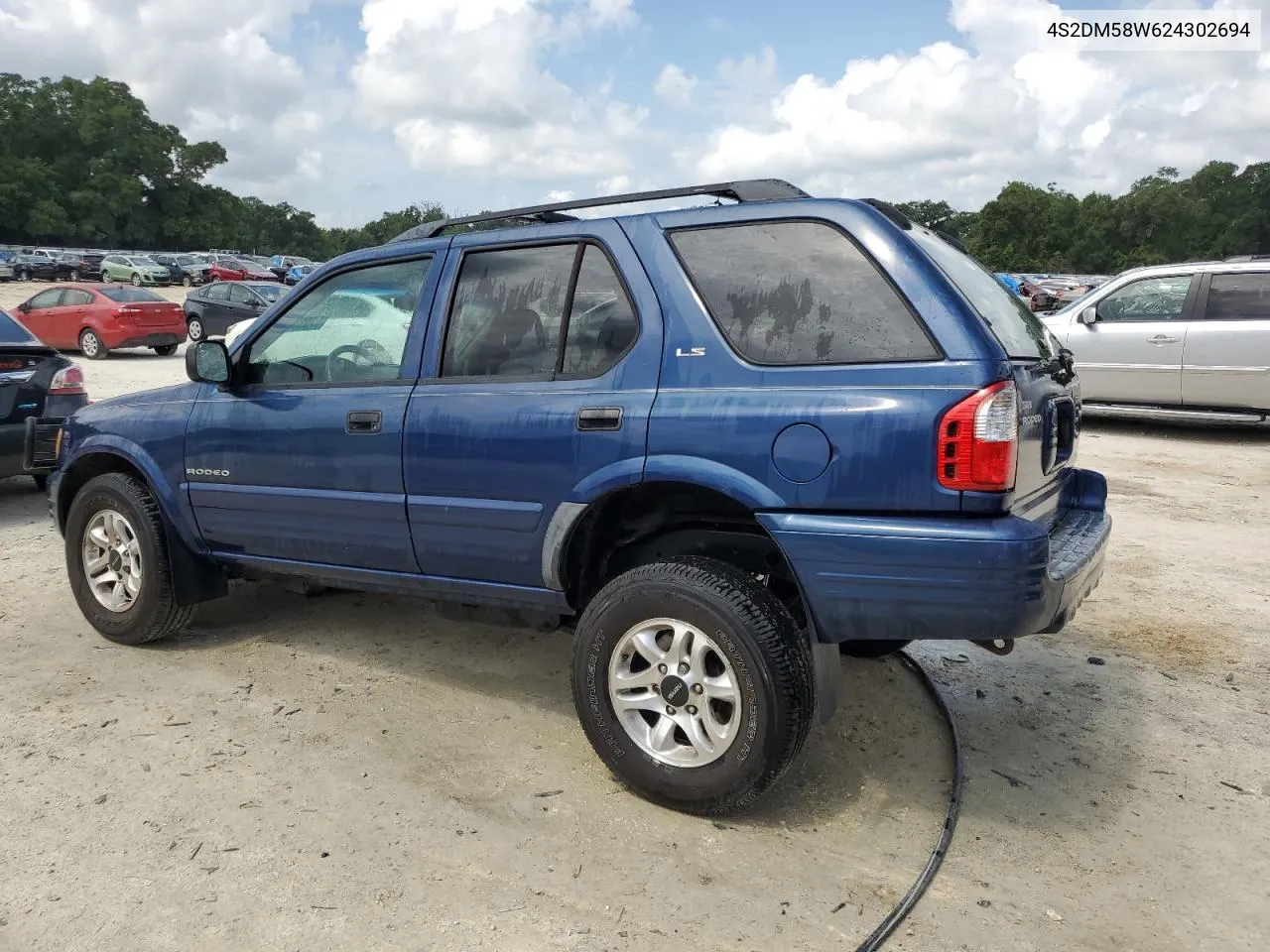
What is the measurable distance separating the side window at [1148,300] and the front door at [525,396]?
344 inches

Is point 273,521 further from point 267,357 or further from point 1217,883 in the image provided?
point 1217,883

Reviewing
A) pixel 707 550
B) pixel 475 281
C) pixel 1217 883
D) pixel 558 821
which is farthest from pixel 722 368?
pixel 1217 883

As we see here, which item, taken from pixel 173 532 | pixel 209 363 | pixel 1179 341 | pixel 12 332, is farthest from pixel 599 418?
pixel 1179 341

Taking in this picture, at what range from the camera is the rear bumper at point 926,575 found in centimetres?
259

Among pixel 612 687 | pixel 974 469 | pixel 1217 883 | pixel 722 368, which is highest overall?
pixel 722 368

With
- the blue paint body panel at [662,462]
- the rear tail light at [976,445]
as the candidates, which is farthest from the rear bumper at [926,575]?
the rear tail light at [976,445]

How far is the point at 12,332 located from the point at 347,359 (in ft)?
16.3

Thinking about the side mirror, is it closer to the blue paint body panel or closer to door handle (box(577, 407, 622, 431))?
the blue paint body panel

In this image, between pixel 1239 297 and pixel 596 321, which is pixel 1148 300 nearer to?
pixel 1239 297

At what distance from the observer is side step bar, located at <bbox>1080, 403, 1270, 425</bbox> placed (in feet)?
32.1

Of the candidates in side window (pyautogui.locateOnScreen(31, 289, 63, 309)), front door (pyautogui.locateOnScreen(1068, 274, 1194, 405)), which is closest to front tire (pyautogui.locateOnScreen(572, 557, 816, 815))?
front door (pyautogui.locateOnScreen(1068, 274, 1194, 405))

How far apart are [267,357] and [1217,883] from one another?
149 inches

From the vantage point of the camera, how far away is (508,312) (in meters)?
3.48

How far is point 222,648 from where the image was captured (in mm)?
4422
